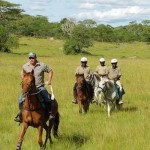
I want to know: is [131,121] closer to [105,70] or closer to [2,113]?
[105,70]

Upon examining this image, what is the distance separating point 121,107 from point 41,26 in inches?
4056

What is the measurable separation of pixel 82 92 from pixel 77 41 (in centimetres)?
4835

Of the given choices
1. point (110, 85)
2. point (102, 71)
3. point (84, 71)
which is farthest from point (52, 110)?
point (102, 71)

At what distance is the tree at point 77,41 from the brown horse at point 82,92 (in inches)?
1833

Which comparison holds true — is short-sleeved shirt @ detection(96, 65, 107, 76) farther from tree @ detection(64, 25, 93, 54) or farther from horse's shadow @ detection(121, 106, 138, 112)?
tree @ detection(64, 25, 93, 54)

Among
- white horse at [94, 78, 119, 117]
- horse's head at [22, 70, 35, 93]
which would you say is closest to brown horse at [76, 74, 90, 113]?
white horse at [94, 78, 119, 117]

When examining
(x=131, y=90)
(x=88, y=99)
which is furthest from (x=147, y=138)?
(x=131, y=90)

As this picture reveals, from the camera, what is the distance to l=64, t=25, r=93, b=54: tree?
6138 centimetres

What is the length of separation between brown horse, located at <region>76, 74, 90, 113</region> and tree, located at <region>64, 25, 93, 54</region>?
46.5 metres

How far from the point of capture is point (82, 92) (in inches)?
571

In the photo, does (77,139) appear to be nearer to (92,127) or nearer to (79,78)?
(92,127)

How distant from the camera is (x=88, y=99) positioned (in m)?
15.0

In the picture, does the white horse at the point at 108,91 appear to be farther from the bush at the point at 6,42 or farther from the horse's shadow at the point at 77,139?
the bush at the point at 6,42

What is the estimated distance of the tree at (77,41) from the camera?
61.4 meters
